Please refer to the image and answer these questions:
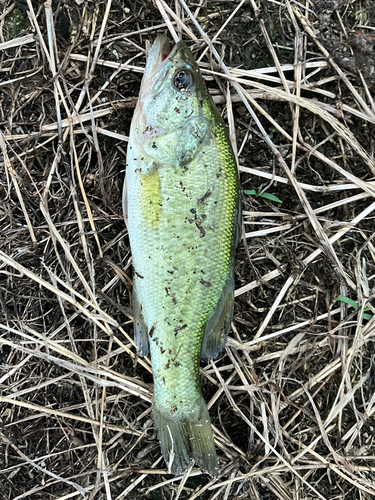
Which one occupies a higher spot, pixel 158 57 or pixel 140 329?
pixel 158 57

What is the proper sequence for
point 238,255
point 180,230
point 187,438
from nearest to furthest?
point 180,230, point 187,438, point 238,255

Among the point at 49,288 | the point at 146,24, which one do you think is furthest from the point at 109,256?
the point at 146,24

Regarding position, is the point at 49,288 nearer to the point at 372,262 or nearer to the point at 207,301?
the point at 207,301

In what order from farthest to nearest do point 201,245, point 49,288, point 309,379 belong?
point 309,379
point 49,288
point 201,245

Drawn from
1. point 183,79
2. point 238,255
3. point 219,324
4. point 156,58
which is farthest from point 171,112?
point 219,324

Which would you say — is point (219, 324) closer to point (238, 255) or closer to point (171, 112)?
point (238, 255)
